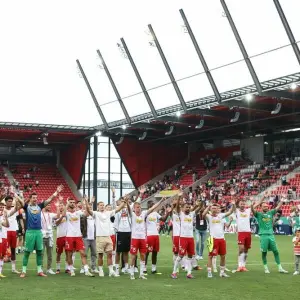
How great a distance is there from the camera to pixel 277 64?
1215 inches

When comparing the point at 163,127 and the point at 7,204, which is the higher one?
the point at 163,127

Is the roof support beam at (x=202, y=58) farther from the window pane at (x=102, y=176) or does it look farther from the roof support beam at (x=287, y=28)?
the window pane at (x=102, y=176)

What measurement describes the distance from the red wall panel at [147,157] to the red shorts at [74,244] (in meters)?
36.1

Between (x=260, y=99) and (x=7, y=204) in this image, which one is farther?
(x=260, y=99)

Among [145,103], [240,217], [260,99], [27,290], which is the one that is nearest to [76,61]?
[145,103]

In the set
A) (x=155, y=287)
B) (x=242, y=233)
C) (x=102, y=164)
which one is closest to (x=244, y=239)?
(x=242, y=233)

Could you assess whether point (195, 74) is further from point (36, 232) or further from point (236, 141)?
point (36, 232)

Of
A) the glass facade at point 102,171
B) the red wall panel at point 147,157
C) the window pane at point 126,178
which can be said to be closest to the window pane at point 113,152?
the glass facade at point 102,171

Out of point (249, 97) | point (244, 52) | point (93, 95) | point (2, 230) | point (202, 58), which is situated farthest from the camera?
point (93, 95)

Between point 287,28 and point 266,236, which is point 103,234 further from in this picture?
point 287,28

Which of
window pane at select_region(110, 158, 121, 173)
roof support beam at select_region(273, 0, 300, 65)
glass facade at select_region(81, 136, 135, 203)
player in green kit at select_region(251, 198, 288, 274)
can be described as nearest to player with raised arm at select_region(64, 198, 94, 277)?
player in green kit at select_region(251, 198, 288, 274)

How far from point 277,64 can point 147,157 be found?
24.3m

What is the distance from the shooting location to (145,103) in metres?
41.6

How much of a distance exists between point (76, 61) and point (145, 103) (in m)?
7.97
